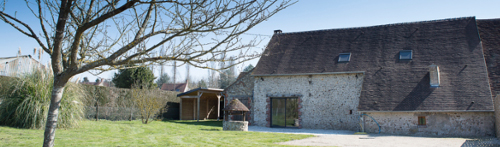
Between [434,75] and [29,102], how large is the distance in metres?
13.7

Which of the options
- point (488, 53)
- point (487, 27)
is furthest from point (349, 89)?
point (487, 27)

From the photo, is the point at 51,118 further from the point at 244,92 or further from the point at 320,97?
the point at 244,92

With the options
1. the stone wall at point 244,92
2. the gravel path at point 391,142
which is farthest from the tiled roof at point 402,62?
the gravel path at point 391,142

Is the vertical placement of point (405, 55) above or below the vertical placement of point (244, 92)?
above

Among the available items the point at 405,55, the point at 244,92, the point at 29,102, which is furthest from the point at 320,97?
the point at 29,102

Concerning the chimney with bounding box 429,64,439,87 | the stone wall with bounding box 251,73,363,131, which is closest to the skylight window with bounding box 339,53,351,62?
the stone wall with bounding box 251,73,363,131

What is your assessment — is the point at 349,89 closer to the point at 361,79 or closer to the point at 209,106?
the point at 361,79

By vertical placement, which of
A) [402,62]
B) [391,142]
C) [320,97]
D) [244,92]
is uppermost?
[402,62]

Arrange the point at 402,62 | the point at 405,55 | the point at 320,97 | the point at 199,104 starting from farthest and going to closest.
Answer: the point at 199,104, the point at 320,97, the point at 405,55, the point at 402,62

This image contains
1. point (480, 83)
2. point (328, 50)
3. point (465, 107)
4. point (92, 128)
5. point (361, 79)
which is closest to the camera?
point (92, 128)

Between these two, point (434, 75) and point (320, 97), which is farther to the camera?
point (320, 97)

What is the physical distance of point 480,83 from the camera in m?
13.0

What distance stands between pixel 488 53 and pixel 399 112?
193 inches

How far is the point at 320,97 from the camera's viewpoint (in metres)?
15.9
